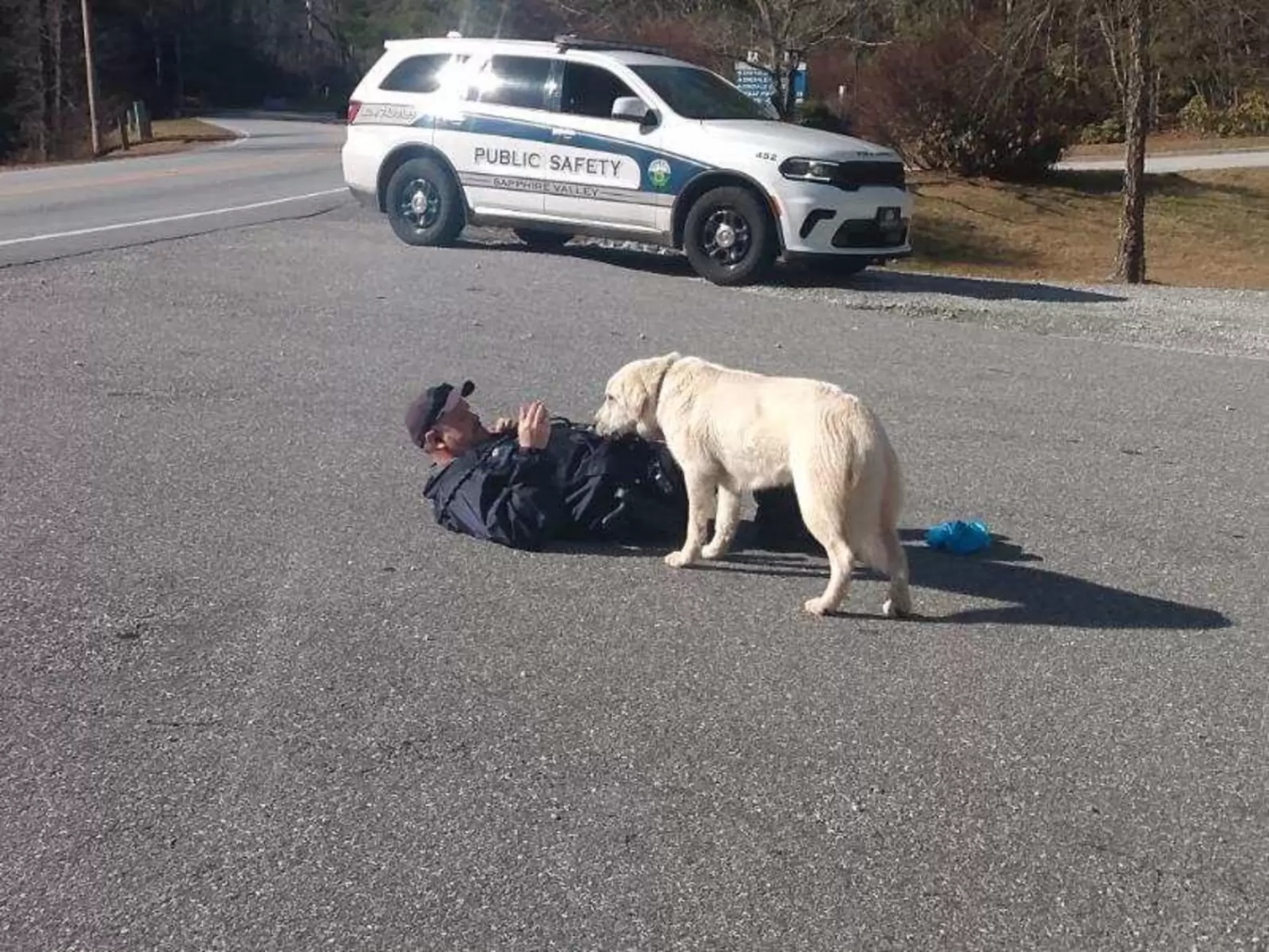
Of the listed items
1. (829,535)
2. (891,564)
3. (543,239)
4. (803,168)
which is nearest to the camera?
(829,535)

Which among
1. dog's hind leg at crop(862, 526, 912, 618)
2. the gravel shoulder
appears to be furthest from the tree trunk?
dog's hind leg at crop(862, 526, 912, 618)

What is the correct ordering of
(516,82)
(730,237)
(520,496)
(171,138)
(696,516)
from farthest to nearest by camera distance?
(171,138)
(516,82)
(730,237)
(520,496)
(696,516)

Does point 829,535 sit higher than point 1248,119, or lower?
lower

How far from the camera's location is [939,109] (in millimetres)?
29328

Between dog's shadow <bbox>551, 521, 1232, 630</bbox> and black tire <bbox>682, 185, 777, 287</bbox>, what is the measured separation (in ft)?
23.7

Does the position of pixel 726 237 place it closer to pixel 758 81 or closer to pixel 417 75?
pixel 417 75

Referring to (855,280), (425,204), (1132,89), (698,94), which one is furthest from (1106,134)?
(425,204)

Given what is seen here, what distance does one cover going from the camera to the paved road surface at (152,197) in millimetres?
15555

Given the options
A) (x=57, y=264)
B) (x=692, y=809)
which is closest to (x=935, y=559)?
(x=692, y=809)

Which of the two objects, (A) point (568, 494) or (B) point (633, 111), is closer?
(A) point (568, 494)

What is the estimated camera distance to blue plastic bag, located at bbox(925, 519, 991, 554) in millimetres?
6117

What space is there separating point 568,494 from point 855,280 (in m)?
9.11

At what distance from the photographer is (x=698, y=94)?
14203 millimetres

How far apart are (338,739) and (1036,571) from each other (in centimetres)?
292
